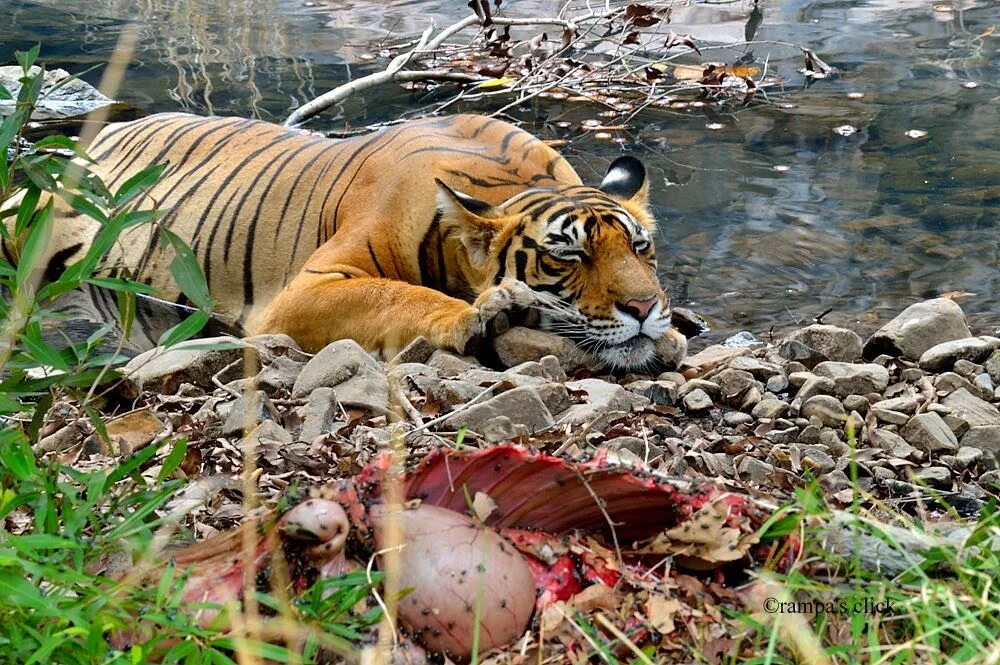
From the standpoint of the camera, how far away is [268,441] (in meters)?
3.17

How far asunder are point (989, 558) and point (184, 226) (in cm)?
461

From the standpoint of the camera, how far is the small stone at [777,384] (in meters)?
4.07

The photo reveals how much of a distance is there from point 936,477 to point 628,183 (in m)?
2.31

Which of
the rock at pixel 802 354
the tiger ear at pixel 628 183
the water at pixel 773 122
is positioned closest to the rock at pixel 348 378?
the rock at pixel 802 354

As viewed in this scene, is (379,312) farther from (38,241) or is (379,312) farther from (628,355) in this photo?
(38,241)

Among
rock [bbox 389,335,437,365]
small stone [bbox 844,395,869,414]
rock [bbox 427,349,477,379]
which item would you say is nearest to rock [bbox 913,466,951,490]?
small stone [bbox 844,395,869,414]

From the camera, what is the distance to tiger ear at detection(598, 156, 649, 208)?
5.20 metres

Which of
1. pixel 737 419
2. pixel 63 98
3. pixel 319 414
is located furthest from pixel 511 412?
pixel 63 98

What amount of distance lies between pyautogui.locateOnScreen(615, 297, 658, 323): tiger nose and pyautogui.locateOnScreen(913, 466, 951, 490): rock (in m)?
1.38

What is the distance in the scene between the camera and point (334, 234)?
539cm

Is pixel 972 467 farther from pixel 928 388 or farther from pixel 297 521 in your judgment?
pixel 297 521

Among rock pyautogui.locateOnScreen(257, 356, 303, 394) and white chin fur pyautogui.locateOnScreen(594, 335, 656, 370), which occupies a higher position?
rock pyautogui.locateOnScreen(257, 356, 303, 394)

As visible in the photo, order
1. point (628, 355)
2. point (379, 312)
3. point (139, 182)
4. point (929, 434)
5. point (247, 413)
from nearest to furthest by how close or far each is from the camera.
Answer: point (139, 182), point (247, 413), point (929, 434), point (628, 355), point (379, 312)

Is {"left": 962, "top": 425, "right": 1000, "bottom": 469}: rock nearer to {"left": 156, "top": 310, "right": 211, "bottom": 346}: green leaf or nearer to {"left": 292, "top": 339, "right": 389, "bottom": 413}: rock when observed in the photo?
{"left": 292, "top": 339, "right": 389, "bottom": 413}: rock
